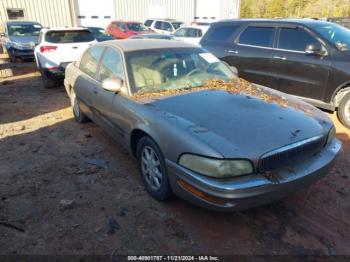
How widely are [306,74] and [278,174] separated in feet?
11.9

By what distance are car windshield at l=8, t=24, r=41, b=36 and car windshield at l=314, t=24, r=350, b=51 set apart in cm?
1238

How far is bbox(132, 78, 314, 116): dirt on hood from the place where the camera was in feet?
10.8

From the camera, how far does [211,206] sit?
2.43 metres

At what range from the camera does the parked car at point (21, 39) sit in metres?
12.7

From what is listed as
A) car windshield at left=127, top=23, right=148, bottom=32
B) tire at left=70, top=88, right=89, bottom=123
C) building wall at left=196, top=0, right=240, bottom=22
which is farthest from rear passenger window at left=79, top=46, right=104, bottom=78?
building wall at left=196, top=0, right=240, bottom=22

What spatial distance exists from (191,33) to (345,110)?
34.1 ft

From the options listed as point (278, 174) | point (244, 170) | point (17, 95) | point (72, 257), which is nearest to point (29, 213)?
point (72, 257)

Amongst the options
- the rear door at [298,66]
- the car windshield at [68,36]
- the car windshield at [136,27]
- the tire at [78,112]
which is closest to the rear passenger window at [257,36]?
the rear door at [298,66]

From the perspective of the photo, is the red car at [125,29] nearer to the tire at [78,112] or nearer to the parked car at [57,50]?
the parked car at [57,50]

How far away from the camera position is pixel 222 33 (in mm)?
6863

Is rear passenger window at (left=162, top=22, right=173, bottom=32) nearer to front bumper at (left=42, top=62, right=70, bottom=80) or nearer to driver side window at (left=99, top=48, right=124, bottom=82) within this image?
front bumper at (left=42, top=62, right=70, bottom=80)

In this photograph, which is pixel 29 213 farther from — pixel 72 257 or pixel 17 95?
pixel 17 95

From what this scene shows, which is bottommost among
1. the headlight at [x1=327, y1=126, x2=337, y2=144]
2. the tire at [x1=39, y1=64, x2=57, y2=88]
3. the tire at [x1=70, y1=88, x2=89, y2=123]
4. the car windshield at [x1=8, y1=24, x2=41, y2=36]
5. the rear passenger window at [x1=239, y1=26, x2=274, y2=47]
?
the tire at [x1=39, y1=64, x2=57, y2=88]

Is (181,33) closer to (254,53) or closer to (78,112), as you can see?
(254,53)
